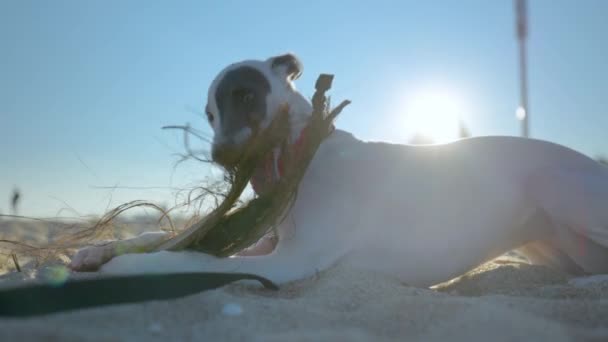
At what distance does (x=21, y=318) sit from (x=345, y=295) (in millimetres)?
1210

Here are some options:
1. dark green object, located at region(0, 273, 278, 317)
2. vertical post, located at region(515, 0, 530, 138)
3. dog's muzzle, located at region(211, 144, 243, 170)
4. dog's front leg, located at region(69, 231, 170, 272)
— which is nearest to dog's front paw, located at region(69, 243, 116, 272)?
dog's front leg, located at region(69, 231, 170, 272)

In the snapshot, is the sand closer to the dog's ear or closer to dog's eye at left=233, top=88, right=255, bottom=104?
dog's eye at left=233, top=88, right=255, bottom=104

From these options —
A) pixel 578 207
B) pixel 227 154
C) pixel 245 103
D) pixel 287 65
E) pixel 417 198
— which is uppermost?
pixel 287 65

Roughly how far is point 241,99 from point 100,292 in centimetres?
160

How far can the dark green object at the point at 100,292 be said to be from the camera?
1506mm

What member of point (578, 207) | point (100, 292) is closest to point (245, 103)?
point (100, 292)

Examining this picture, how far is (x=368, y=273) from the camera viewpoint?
8.86 feet

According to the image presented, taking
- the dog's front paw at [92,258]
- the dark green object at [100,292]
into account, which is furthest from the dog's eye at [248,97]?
the dark green object at [100,292]

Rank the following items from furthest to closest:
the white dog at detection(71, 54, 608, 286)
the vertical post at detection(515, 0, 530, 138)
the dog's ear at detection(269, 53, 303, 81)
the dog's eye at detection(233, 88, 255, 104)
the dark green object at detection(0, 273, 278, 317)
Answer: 1. the vertical post at detection(515, 0, 530, 138)
2. the dog's ear at detection(269, 53, 303, 81)
3. the dog's eye at detection(233, 88, 255, 104)
4. the white dog at detection(71, 54, 608, 286)
5. the dark green object at detection(0, 273, 278, 317)

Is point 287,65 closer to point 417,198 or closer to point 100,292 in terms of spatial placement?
point 417,198

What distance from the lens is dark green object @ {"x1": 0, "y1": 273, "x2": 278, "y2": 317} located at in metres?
1.51

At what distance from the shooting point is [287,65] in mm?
3463

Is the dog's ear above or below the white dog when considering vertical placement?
above

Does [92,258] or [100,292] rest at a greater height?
[100,292]
